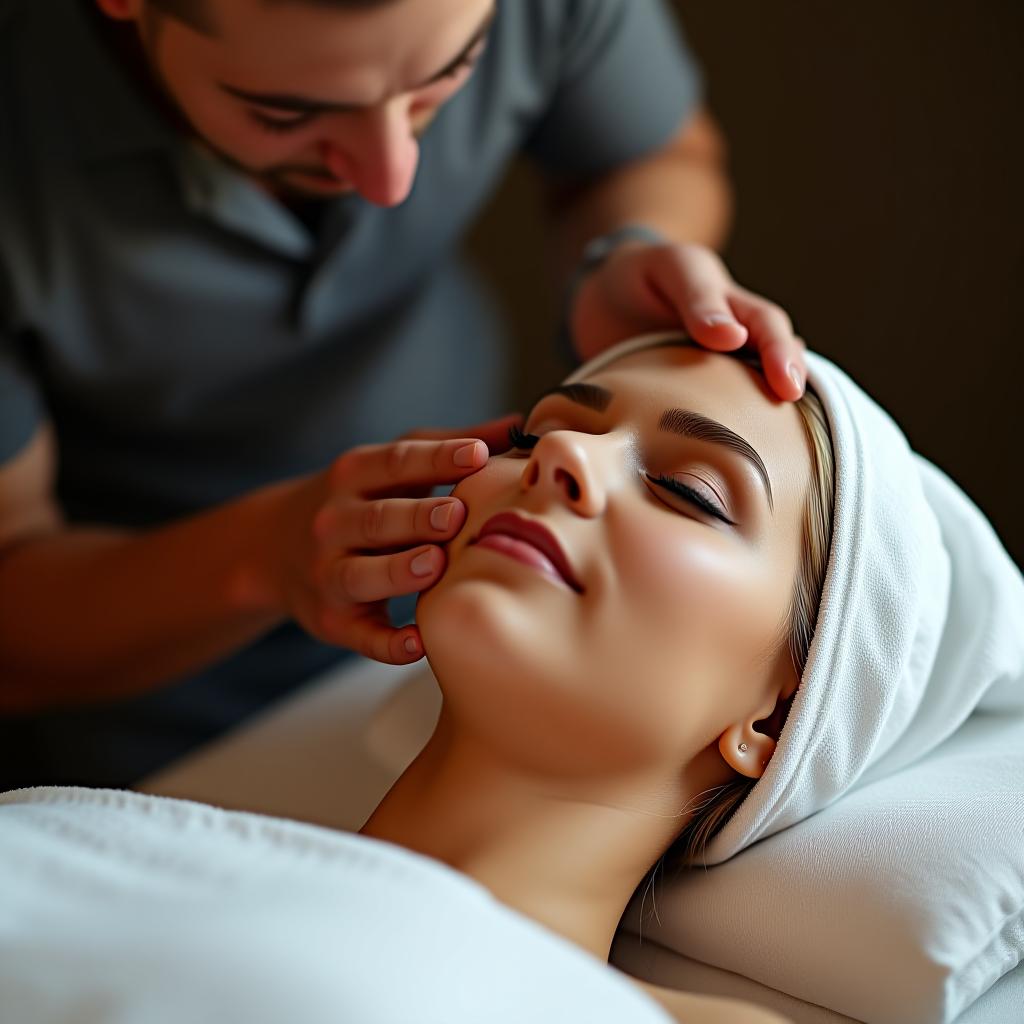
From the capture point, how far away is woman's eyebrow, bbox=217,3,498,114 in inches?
40.1

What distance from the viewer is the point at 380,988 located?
749mm

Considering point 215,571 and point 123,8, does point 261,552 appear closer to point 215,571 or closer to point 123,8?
point 215,571

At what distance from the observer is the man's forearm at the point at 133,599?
4.27 ft

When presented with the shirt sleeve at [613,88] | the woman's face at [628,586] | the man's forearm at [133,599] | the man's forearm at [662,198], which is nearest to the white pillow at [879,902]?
the woman's face at [628,586]

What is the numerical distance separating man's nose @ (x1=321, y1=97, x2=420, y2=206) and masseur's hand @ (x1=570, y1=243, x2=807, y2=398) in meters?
0.27

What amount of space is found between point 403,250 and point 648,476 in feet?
2.13

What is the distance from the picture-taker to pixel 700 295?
3.72ft

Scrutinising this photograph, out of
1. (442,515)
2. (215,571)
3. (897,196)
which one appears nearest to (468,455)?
(442,515)

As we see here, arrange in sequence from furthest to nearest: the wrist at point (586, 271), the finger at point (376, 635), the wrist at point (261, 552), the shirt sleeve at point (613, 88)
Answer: the shirt sleeve at point (613, 88)
the wrist at point (586, 271)
the wrist at point (261, 552)
the finger at point (376, 635)

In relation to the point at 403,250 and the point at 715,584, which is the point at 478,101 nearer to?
the point at 403,250

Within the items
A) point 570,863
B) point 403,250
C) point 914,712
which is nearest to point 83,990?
point 570,863

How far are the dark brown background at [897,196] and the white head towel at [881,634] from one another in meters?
0.65

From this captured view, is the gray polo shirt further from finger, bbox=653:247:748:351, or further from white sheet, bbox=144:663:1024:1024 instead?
finger, bbox=653:247:748:351

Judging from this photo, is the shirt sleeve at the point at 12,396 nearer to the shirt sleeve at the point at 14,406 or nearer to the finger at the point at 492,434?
the shirt sleeve at the point at 14,406
